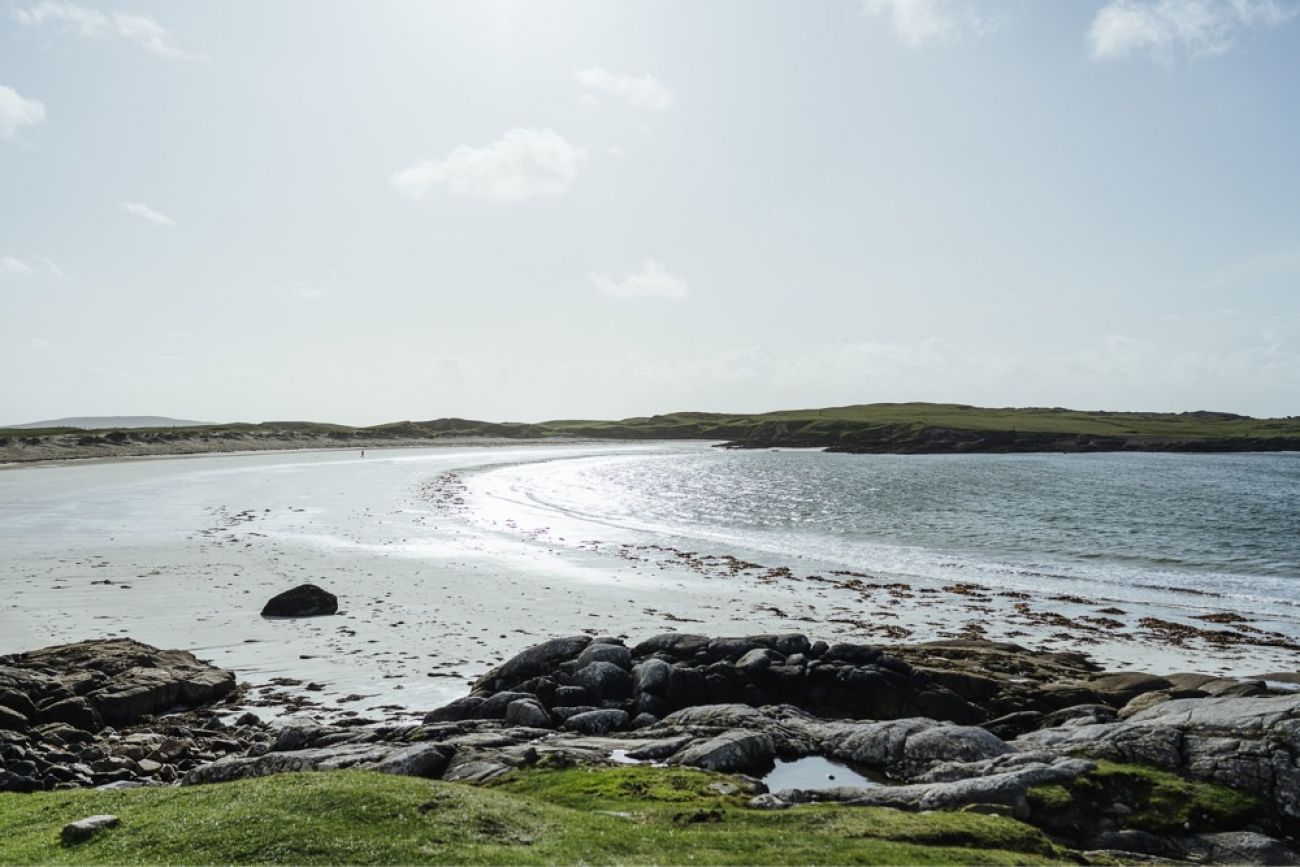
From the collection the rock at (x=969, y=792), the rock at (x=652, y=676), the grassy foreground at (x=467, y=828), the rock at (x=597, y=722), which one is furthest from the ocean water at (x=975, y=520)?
the grassy foreground at (x=467, y=828)

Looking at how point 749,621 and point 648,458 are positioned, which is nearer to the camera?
point 749,621

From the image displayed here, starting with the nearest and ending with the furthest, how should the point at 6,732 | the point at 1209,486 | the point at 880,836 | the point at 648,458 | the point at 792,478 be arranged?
the point at 880,836
the point at 6,732
the point at 1209,486
the point at 792,478
the point at 648,458

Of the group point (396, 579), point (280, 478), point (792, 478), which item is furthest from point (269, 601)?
point (792, 478)

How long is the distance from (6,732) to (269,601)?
13.5 metres

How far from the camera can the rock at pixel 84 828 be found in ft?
34.2

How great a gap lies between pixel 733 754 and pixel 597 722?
3894 mm

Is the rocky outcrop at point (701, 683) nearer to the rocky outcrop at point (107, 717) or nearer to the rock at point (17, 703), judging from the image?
the rocky outcrop at point (107, 717)

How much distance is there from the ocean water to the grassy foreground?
29.7 m

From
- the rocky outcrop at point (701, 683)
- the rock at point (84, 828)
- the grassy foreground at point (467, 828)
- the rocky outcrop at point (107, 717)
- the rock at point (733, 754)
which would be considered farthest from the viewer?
the rocky outcrop at point (701, 683)

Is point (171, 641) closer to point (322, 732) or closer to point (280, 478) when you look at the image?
point (322, 732)

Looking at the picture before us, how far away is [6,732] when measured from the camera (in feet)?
50.1

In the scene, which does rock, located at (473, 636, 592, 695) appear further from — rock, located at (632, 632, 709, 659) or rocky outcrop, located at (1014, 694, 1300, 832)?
rocky outcrop, located at (1014, 694, 1300, 832)

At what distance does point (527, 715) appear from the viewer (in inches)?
699

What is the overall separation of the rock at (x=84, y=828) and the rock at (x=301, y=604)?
687 inches
